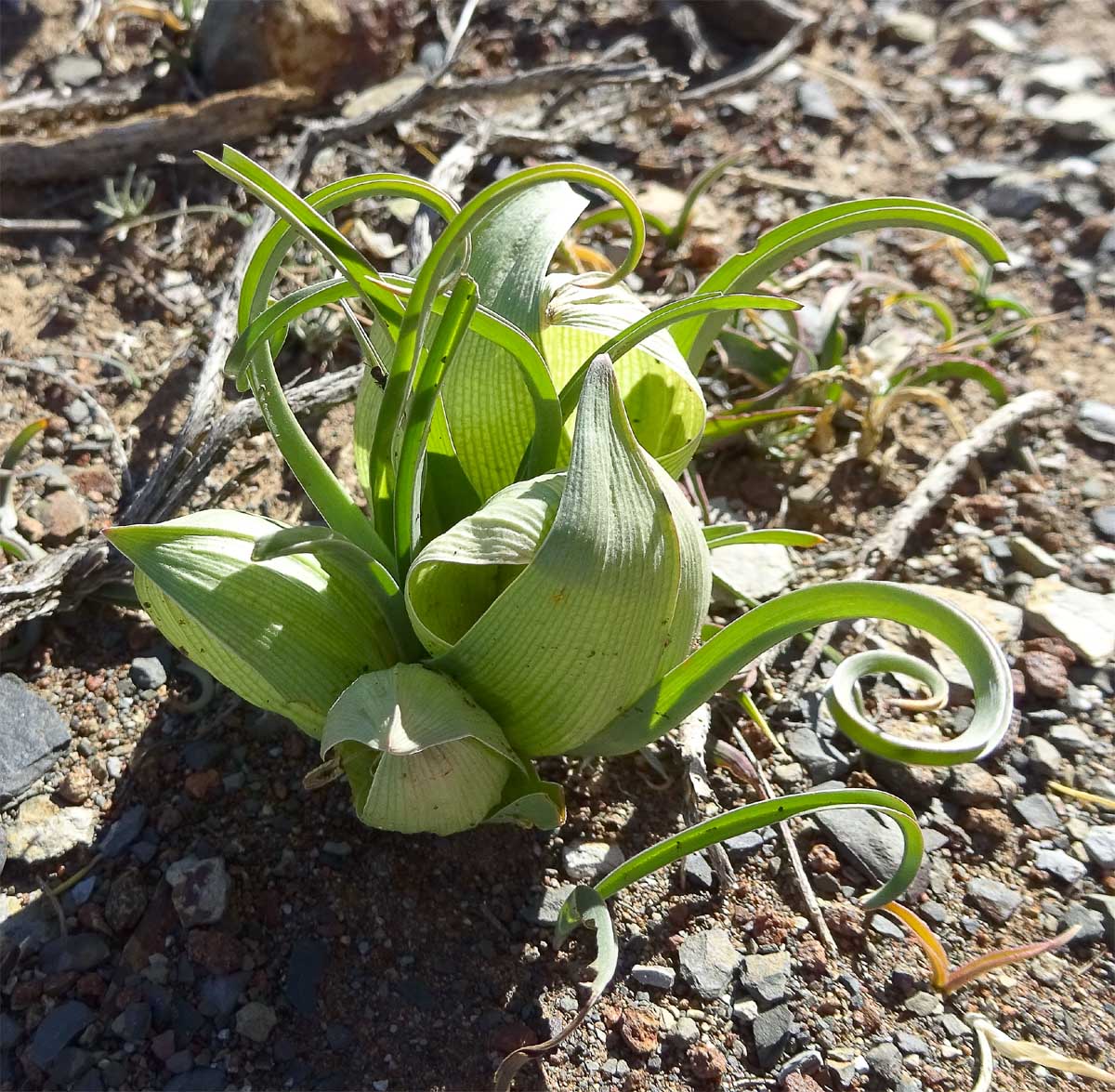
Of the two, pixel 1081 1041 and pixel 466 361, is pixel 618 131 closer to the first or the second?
pixel 466 361

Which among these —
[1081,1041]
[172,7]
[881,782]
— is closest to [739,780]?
[881,782]

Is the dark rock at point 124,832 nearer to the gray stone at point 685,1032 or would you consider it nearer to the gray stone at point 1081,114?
the gray stone at point 685,1032

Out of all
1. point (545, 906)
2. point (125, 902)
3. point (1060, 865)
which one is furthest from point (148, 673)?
point (1060, 865)

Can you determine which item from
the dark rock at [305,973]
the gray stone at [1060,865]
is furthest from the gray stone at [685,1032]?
the gray stone at [1060,865]

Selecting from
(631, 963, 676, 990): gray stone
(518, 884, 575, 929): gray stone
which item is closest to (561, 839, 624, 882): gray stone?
(518, 884, 575, 929): gray stone

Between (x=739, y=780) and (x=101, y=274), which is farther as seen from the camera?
(x=101, y=274)

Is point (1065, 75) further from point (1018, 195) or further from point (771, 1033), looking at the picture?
point (771, 1033)

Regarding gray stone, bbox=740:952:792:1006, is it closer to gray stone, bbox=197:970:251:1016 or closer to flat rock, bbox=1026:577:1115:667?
gray stone, bbox=197:970:251:1016

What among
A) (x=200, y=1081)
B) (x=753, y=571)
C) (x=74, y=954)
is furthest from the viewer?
(x=753, y=571)
